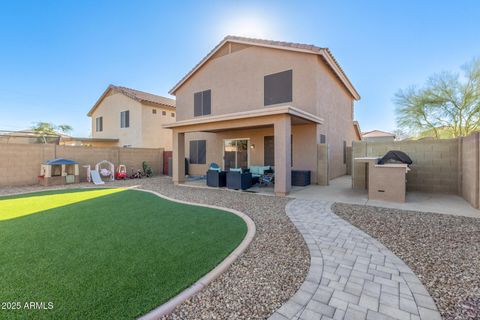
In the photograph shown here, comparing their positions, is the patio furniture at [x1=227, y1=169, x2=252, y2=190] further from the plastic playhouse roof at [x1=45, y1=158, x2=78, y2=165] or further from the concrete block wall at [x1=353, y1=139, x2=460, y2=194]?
the plastic playhouse roof at [x1=45, y1=158, x2=78, y2=165]

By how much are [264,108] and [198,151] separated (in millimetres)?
6275

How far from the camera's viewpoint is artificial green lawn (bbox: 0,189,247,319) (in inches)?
88.1

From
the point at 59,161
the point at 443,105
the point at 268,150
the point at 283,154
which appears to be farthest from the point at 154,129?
the point at 443,105

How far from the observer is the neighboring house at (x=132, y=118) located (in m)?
17.8

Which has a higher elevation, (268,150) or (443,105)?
(443,105)

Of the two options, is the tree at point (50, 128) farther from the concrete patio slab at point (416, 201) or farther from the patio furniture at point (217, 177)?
the concrete patio slab at point (416, 201)

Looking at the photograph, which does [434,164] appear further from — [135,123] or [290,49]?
[135,123]

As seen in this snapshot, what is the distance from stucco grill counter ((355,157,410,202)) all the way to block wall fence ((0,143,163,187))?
14107 mm

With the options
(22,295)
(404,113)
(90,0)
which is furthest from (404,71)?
(22,295)

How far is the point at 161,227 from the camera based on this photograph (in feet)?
15.0

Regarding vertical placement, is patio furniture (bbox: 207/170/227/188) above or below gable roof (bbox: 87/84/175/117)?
below

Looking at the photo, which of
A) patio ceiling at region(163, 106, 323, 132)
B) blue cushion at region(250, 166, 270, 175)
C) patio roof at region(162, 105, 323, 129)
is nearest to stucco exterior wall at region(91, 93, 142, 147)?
patio ceiling at region(163, 106, 323, 132)

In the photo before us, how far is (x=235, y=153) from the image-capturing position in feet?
42.1

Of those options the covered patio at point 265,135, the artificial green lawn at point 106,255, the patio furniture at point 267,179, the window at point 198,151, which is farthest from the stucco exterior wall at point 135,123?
the artificial green lawn at point 106,255
